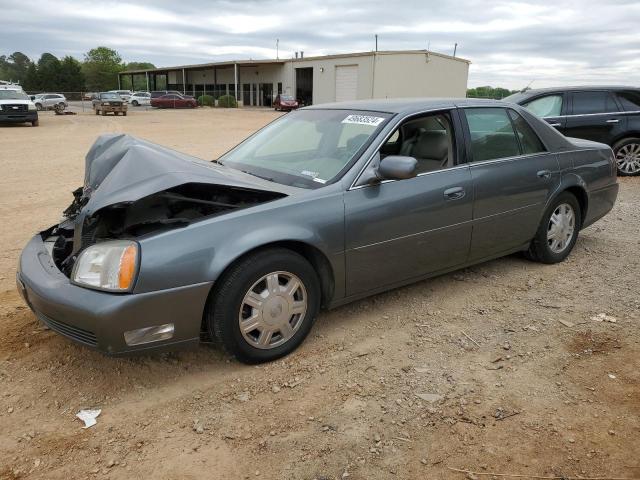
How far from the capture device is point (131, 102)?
5306 centimetres

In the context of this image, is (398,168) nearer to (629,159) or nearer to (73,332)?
(73,332)

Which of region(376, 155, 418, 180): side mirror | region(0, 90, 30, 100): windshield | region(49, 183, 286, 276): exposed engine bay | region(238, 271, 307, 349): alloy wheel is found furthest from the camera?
region(0, 90, 30, 100): windshield

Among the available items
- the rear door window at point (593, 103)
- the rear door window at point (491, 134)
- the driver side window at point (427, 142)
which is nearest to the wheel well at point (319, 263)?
the driver side window at point (427, 142)

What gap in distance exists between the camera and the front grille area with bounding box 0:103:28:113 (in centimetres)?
2258

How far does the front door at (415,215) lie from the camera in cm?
342

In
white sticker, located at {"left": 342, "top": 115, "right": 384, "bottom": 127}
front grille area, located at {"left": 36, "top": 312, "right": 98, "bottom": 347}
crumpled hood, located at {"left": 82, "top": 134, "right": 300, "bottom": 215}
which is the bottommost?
front grille area, located at {"left": 36, "top": 312, "right": 98, "bottom": 347}

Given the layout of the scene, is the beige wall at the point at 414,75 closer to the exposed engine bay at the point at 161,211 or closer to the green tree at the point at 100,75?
the exposed engine bay at the point at 161,211

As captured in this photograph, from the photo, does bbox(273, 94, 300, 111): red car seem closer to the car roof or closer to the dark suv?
the dark suv

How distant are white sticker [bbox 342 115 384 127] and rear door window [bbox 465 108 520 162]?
84 cm

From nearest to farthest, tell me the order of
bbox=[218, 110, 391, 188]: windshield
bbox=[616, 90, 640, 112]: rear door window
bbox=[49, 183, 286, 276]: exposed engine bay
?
bbox=[49, 183, 286, 276]: exposed engine bay, bbox=[218, 110, 391, 188]: windshield, bbox=[616, 90, 640, 112]: rear door window

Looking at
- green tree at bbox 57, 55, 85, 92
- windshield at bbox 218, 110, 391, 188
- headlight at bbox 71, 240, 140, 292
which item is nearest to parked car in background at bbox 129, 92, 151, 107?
green tree at bbox 57, 55, 85, 92

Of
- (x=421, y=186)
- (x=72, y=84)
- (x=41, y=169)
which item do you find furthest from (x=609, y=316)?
(x=72, y=84)

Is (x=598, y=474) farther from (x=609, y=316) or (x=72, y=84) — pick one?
(x=72, y=84)

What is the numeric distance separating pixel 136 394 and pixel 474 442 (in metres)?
1.80
